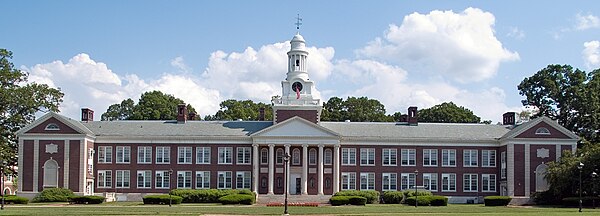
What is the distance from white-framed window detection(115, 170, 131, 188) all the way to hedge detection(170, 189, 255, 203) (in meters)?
8.00

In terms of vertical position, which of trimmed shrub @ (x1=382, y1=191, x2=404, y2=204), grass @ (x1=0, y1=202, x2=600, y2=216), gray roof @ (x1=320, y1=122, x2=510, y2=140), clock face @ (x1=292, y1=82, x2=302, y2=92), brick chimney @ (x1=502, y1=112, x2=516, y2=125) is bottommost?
trimmed shrub @ (x1=382, y1=191, x2=404, y2=204)

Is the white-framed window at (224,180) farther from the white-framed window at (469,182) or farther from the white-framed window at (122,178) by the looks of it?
the white-framed window at (469,182)

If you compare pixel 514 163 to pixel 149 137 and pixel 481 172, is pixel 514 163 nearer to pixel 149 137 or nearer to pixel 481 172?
pixel 481 172

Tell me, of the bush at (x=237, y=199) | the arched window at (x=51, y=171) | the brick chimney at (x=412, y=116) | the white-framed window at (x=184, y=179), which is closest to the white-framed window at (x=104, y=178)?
the arched window at (x=51, y=171)

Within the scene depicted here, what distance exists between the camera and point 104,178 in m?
84.0

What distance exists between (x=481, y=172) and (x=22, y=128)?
42686mm

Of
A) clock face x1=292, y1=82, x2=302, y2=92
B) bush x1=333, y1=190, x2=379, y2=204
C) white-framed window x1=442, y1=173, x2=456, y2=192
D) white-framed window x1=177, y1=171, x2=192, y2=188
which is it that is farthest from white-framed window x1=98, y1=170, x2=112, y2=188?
white-framed window x1=442, y1=173, x2=456, y2=192

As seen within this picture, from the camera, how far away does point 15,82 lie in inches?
3312

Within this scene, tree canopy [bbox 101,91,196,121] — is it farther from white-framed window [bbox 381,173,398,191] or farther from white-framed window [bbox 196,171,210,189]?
white-framed window [bbox 381,173,398,191]

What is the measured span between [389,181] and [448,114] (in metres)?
32.5

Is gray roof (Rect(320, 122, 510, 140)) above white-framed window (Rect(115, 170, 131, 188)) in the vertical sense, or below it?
above

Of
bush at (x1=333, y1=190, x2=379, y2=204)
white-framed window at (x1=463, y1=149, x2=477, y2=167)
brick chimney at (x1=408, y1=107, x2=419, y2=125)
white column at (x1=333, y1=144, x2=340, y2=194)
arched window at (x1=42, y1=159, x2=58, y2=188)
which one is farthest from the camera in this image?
brick chimney at (x1=408, y1=107, x2=419, y2=125)

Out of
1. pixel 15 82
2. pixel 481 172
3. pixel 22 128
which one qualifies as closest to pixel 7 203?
pixel 22 128

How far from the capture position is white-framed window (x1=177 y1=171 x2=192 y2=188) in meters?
84.1
